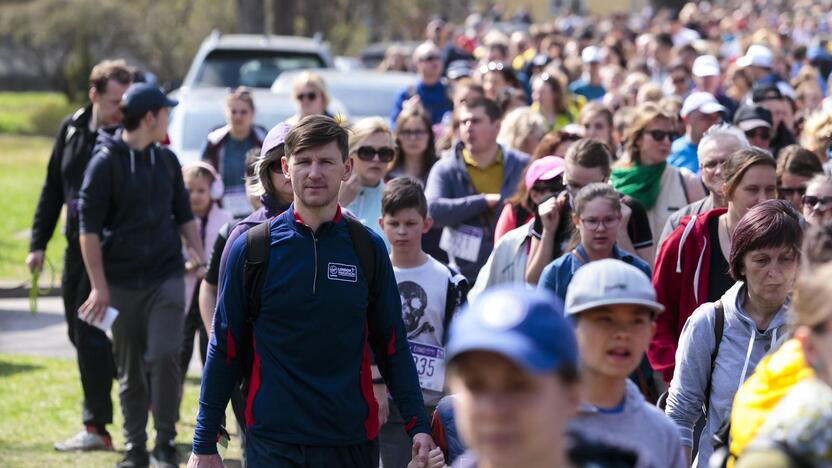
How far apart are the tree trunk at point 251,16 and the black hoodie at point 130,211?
21471mm

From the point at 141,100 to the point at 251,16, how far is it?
2187 centimetres

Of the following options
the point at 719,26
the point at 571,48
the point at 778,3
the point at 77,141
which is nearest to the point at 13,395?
the point at 77,141

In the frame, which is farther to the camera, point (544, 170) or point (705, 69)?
point (705, 69)

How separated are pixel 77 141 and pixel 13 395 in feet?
7.79

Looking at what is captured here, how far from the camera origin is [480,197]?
8477 millimetres

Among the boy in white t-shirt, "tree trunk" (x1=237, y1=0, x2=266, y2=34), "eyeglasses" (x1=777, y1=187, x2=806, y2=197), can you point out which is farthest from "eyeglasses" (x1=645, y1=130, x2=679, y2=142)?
"tree trunk" (x1=237, y1=0, x2=266, y2=34)

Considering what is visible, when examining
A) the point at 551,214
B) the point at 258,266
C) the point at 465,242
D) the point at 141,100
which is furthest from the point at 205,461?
the point at 465,242

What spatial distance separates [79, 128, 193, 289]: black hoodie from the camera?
812cm

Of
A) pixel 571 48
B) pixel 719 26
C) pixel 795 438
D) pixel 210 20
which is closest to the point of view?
pixel 795 438

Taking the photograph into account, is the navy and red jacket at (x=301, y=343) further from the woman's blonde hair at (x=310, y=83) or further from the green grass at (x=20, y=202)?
the green grass at (x=20, y=202)

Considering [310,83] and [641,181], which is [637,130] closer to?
[641,181]

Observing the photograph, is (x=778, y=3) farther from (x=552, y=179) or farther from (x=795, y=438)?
(x=795, y=438)

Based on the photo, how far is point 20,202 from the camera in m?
23.1

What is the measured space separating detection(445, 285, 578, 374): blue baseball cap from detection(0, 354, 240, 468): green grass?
6166 millimetres
